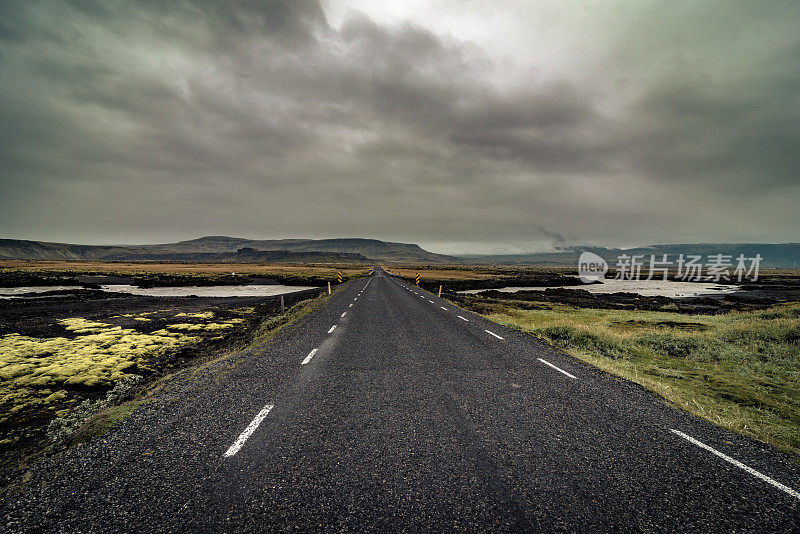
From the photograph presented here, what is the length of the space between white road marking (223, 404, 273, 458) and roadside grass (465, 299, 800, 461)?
782cm

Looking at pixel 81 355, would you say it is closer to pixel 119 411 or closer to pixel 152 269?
pixel 119 411

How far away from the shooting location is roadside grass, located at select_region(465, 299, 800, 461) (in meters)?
5.76

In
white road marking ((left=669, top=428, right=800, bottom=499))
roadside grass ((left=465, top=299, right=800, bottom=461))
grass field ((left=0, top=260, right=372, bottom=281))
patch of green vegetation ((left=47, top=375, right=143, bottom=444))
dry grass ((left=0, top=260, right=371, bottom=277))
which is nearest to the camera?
white road marking ((left=669, top=428, right=800, bottom=499))

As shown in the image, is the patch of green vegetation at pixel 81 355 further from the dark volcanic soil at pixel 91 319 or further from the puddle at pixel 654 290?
the puddle at pixel 654 290

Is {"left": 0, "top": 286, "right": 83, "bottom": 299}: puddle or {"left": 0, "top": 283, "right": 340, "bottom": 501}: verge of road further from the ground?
{"left": 0, "top": 283, "right": 340, "bottom": 501}: verge of road

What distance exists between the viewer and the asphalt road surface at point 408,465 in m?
3.00

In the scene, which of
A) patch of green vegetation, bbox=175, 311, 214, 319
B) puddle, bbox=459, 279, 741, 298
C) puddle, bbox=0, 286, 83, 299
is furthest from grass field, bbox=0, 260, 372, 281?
patch of green vegetation, bbox=175, 311, 214, 319

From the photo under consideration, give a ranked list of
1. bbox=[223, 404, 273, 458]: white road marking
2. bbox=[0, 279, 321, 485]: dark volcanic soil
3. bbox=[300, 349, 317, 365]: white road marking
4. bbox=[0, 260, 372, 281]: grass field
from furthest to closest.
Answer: bbox=[0, 260, 372, 281]: grass field
bbox=[300, 349, 317, 365]: white road marking
bbox=[0, 279, 321, 485]: dark volcanic soil
bbox=[223, 404, 273, 458]: white road marking

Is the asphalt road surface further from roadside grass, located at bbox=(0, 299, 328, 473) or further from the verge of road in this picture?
roadside grass, located at bbox=(0, 299, 328, 473)

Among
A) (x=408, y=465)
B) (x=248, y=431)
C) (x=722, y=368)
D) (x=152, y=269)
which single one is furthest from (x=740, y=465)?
(x=152, y=269)

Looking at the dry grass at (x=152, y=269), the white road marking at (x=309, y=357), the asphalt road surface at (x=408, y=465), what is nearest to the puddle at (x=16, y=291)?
the white road marking at (x=309, y=357)

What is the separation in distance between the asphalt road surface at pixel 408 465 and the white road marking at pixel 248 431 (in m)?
0.03

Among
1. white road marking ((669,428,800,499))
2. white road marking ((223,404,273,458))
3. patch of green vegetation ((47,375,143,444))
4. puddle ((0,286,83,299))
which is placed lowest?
puddle ((0,286,83,299))

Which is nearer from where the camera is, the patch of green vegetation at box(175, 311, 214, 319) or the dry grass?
the patch of green vegetation at box(175, 311, 214, 319)
